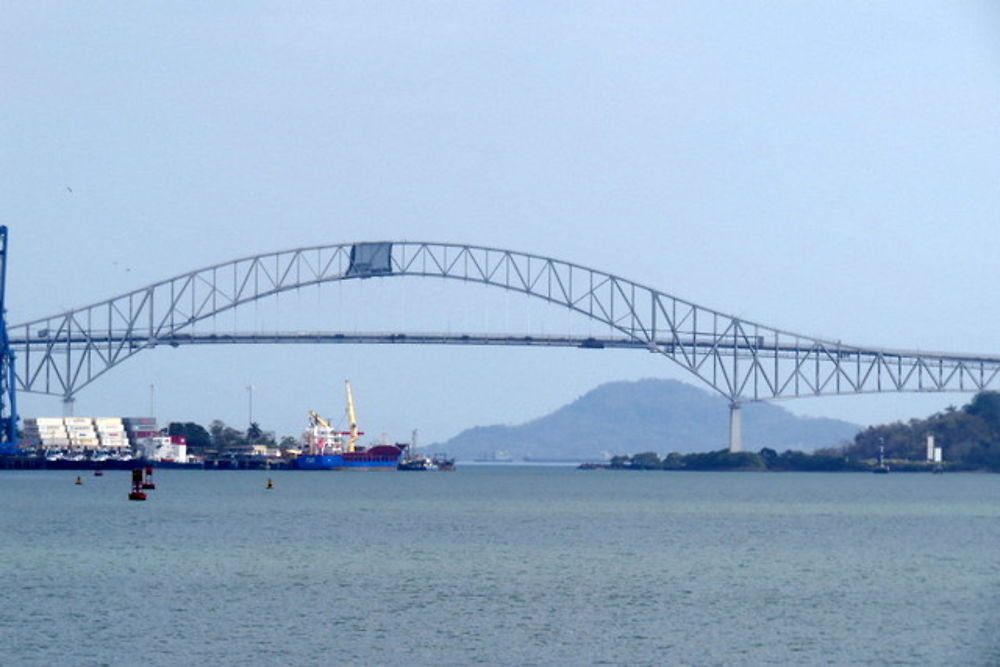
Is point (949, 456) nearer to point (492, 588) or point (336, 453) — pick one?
point (336, 453)

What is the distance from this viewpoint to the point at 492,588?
1679 inches

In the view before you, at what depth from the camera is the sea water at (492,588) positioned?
33281mm

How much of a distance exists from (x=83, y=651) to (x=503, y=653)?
7.35m

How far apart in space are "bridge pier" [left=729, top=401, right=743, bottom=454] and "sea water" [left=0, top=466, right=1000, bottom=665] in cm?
8050

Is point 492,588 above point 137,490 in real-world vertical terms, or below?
below

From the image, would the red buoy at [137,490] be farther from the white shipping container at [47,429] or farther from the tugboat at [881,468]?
the tugboat at [881,468]

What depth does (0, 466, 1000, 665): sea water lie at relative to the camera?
109 ft

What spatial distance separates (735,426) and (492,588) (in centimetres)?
12177

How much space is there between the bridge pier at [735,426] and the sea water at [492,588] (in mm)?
80496

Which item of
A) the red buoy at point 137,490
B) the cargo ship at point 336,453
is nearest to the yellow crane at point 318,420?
Result: the cargo ship at point 336,453

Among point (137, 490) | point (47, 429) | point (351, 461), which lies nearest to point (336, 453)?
point (351, 461)

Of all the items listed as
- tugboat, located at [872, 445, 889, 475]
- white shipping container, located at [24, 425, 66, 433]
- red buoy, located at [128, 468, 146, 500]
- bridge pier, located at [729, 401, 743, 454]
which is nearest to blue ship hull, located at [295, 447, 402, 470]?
white shipping container, located at [24, 425, 66, 433]

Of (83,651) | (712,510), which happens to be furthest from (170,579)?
(712,510)

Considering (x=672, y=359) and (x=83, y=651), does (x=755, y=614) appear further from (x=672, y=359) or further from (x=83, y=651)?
(x=672, y=359)
